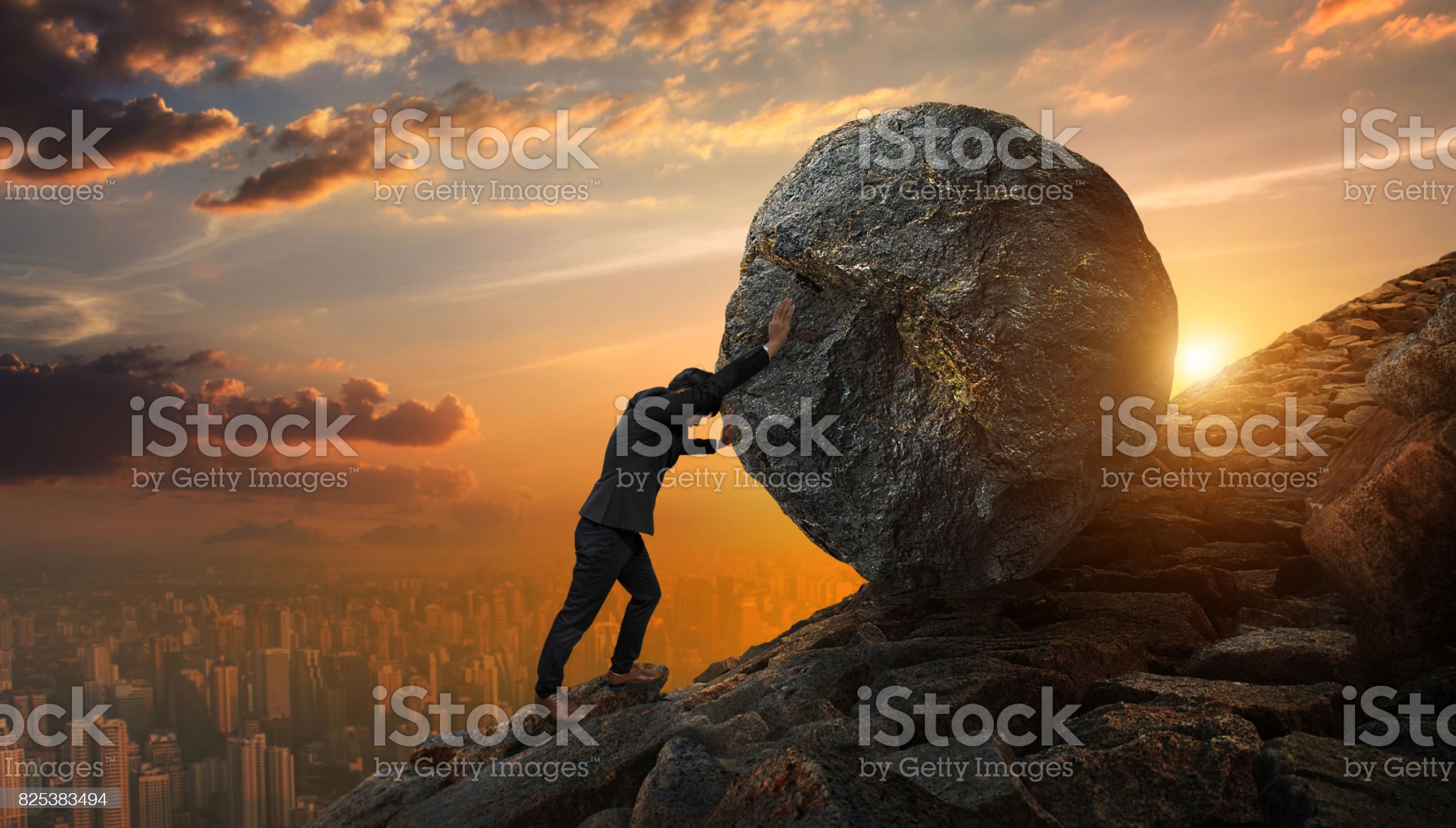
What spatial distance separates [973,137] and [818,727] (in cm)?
494

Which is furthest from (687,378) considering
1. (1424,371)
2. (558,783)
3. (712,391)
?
(1424,371)

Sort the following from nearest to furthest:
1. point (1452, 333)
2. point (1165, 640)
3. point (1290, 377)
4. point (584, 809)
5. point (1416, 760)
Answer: point (1416, 760) < point (584, 809) < point (1452, 333) < point (1165, 640) < point (1290, 377)

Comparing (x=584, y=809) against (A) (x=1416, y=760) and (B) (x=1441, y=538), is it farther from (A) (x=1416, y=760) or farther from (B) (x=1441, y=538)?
(B) (x=1441, y=538)

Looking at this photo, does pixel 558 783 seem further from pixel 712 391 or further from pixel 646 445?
pixel 712 391

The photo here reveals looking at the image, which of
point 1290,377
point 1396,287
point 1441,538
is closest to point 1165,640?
point 1441,538

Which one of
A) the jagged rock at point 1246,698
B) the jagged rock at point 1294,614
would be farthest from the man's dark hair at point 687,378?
the jagged rock at point 1294,614

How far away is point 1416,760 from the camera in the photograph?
5.28m

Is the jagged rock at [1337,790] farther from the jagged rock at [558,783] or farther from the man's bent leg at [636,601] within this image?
the man's bent leg at [636,601]

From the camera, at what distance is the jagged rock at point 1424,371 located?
23.9 ft

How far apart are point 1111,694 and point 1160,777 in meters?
1.24

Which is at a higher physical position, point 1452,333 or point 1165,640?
point 1452,333

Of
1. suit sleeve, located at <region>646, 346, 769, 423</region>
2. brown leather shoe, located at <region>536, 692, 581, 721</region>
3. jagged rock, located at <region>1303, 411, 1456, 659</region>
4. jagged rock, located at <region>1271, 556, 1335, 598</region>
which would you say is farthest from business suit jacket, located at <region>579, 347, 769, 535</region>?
jagged rock, located at <region>1271, 556, 1335, 598</region>

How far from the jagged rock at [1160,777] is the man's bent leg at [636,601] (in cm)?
331

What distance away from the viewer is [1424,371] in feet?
24.4
